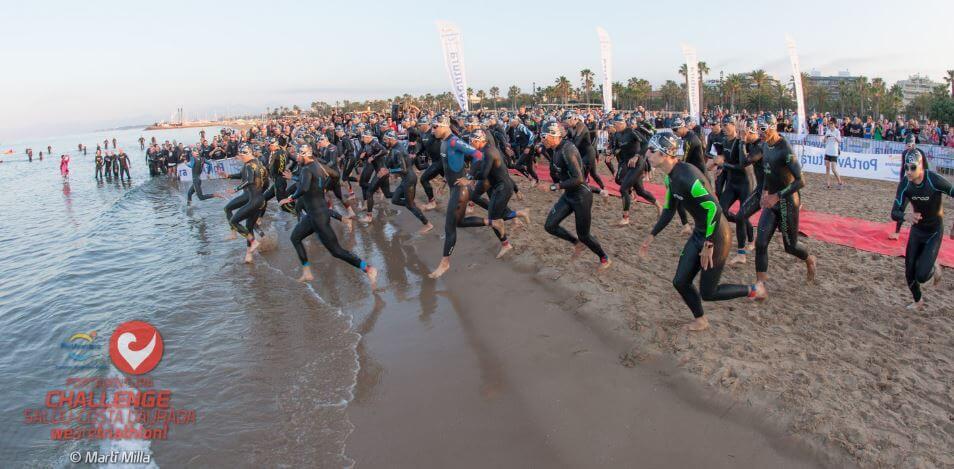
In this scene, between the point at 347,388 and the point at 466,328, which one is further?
the point at 466,328

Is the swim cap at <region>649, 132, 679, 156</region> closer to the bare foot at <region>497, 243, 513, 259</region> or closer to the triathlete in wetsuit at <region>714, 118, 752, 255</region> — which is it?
the triathlete in wetsuit at <region>714, 118, 752, 255</region>

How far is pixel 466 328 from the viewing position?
5562mm

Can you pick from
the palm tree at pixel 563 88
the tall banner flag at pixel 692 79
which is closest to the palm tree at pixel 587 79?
the palm tree at pixel 563 88

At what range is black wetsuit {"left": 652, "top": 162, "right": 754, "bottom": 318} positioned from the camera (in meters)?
4.39

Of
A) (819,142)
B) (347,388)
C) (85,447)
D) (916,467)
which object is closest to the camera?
(916,467)

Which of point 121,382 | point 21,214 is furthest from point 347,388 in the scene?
point 21,214

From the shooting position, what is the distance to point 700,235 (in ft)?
14.8

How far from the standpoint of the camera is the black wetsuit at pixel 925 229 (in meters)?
5.16

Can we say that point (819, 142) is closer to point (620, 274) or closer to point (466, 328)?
point (620, 274)

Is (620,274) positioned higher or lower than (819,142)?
lower

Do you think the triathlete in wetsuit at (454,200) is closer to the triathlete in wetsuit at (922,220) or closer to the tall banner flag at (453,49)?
the triathlete in wetsuit at (922,220)

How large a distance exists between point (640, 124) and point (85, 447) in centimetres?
1039

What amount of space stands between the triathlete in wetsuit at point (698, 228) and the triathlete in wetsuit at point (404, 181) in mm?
5525

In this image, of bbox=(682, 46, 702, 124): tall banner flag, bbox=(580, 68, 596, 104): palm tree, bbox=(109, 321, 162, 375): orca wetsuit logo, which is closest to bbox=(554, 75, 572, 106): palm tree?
bbox=(580, 68, 596, 104): palm tree
